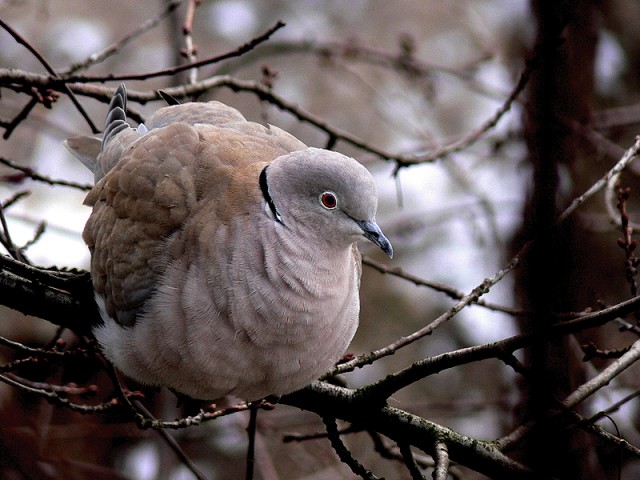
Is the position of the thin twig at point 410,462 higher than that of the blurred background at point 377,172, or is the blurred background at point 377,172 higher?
the blurred background at point 377,172

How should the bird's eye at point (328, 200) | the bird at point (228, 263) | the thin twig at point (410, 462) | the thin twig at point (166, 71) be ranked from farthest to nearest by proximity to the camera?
the bird's eye at point (328, 200), the bird at point (228, 263), the thin twig at point (166, 71), the thin twig at point (410, 462)

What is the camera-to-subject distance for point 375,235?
2.81 m

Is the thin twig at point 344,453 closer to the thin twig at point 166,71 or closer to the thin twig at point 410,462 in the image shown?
the thin twig at point 410,462

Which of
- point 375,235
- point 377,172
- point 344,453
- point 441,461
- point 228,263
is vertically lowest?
point 441,461

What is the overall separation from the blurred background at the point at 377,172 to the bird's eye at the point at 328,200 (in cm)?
65

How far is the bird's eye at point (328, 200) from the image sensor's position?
288cm

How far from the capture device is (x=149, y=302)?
2.87 metres

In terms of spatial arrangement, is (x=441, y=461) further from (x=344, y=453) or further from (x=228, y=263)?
(x=228, y=263)

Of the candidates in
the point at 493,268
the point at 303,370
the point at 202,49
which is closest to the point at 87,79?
the point at 303,370

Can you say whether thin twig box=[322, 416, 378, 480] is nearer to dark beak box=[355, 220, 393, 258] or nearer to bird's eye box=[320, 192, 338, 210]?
dark beak box=[355, 220, 393, 258]

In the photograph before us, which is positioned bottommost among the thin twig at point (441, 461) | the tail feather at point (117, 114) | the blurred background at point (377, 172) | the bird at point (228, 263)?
the thin twig at point (441, 461)

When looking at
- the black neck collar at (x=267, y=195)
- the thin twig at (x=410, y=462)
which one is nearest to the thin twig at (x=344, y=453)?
the thin twig at (x=410, y=462)

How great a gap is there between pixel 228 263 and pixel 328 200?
0.43 meters

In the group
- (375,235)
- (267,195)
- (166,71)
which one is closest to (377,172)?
(267,195)
